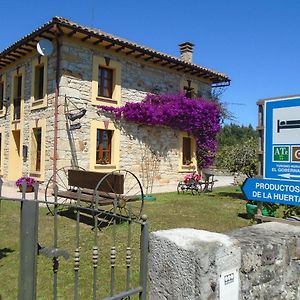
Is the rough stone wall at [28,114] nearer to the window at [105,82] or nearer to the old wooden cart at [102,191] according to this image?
the window at [105,82]

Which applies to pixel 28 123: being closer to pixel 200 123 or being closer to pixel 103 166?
pixel 103 166

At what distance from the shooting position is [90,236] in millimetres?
6566

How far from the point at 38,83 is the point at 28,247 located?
1293 centimetres

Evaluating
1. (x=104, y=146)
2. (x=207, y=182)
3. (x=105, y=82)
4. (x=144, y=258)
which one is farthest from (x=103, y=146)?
(x=144, y=258)

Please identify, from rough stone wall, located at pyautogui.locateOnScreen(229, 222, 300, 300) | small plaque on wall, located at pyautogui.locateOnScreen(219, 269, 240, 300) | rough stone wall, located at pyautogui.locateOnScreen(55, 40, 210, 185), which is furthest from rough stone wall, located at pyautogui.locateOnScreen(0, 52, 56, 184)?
small plaque on wall, located at pyautogui.locateOnScreen(219, 269, 240, 300)

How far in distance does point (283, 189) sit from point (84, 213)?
6.30 meters

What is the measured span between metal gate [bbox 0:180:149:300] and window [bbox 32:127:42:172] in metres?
4.88

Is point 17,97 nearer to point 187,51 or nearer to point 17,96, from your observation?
point 17,96

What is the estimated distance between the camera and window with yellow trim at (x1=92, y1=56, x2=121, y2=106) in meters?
13.2

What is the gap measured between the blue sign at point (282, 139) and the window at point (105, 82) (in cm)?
1064

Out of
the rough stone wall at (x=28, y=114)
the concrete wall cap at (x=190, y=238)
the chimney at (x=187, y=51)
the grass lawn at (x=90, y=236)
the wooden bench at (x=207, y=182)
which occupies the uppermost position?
the chimney at (x=187, y=51)

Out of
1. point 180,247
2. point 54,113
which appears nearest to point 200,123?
point 54,113

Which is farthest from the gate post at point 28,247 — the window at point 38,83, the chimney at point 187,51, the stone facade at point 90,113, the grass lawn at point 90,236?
the chimney at point 187,51

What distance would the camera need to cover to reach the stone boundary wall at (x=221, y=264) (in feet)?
7.33
